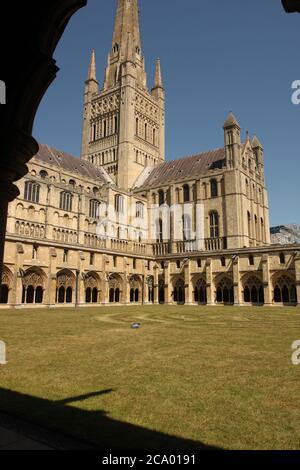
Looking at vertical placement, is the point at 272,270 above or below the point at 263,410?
above

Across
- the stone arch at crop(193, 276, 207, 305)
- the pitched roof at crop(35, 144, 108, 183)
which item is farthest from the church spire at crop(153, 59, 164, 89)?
the stone arch at crop(193, 276, 207, 305)

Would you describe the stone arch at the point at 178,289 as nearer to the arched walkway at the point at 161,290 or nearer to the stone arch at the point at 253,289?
the arched walkway at the point at 161,290

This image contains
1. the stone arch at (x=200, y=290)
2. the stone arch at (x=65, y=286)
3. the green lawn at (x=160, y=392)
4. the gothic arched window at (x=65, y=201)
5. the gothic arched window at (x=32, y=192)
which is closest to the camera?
the green lawn at (x=160, y=392)

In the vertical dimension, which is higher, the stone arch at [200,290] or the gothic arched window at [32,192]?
the gothic arched window at [32,192]

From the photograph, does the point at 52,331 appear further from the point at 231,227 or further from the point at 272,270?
the point at 231,227

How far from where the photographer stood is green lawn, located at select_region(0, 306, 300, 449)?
369 centimetres

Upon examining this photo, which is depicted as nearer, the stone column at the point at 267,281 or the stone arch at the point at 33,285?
the stone arch at the point at 33,285

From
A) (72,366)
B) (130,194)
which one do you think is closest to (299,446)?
(72,366)

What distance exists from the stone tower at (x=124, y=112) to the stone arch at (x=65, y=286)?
25336mm

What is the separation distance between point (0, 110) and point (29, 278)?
27.5 m

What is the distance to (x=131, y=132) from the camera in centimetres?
5772

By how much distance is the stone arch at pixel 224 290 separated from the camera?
3712 cm

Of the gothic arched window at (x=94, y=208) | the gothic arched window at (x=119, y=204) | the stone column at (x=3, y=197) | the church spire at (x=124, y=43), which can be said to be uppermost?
the church spire at (x=124, y=43)

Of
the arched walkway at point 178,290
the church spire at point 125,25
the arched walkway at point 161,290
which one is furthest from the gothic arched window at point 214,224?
the church spire at point 125,25
